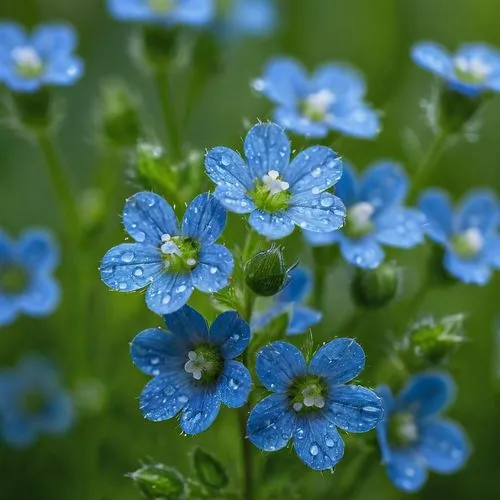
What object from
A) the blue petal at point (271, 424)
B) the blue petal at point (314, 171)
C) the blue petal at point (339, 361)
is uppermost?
the blue petal at point (314, 171)

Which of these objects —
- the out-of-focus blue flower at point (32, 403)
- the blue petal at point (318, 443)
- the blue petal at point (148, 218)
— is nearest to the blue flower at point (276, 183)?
the blue petal at point (148, 218)

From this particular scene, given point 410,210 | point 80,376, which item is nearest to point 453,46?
point 410,210

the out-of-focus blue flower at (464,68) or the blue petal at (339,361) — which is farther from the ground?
the out-of-focus blue flower at (464,68)

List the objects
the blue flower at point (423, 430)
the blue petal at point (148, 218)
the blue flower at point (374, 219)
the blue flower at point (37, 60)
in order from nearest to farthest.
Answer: the blue petal at point (148, 218) < the blue flower at point (374, 219) < the blue flower at point (423, 430) < the blue flower at point (37, 60)

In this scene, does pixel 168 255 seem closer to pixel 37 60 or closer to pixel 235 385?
pixel 235 385

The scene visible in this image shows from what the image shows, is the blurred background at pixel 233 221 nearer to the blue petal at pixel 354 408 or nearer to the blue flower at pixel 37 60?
the blue flower at pixel 37 60

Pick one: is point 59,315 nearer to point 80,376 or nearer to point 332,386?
point 80,376

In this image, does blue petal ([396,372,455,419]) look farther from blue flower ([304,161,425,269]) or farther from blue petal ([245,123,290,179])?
blue petal ([245,123,290,179])
